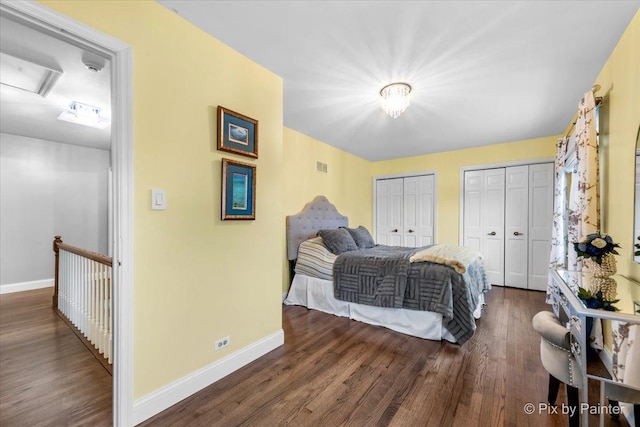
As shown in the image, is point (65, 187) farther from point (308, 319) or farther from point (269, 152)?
point (308, 319)

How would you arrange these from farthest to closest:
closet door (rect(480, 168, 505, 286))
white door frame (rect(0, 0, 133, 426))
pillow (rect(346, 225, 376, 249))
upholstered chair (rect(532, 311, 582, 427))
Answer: closet door (rect(480, 168, 505, 286)), pillow (rect(346, 225, 376, 249)), white door frame (rect(0, 0, 133, 426)), upholstered chair (rect(532, 311, 582, 427))

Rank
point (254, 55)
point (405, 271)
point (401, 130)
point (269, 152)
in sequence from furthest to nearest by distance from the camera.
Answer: point (401, 130) → point (405, 271) → point (269, 152) → point (254, 55)

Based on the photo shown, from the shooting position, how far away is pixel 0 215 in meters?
3.98

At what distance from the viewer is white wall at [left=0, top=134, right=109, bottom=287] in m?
4.04

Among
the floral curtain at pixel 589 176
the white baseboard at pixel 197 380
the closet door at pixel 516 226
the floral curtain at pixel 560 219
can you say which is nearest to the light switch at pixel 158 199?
the white baseboard at pixel 197 380

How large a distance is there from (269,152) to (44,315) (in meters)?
3.40

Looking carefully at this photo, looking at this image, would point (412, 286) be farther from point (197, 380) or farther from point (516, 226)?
point (516, 226)

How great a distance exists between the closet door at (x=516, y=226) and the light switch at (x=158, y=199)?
497cm

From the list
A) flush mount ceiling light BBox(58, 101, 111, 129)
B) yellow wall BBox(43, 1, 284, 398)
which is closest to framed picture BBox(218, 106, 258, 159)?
yellow wall BBox(43, 1, 284, 398)

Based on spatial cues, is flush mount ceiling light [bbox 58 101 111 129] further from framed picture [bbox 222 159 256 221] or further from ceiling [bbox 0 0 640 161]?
framed picture [bbox 222 159 256 221]

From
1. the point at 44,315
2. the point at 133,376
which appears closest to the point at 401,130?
the point at 133,376

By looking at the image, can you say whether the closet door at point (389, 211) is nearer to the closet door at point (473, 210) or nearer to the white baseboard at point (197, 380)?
the closet door at point (473, 210)

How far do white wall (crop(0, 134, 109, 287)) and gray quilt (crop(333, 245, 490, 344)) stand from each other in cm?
470

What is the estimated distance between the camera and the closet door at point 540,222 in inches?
161
